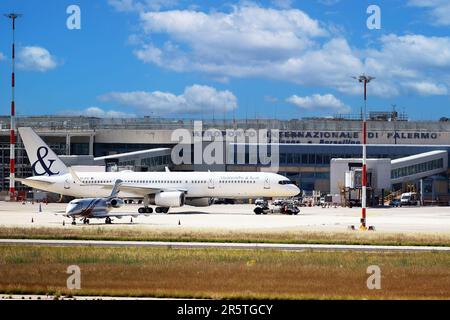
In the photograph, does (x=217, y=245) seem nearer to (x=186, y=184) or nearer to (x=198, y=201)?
(x=186, y=184)

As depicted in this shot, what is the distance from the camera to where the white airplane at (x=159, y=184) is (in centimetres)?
8350

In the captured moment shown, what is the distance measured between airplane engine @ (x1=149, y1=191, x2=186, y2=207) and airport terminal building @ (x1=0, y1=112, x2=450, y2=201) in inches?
1104

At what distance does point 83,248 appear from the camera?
139 ft

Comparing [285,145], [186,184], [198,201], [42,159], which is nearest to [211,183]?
[186,184]

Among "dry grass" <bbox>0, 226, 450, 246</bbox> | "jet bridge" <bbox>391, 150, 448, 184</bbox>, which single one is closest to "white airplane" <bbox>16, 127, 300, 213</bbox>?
"dry grass" <bbox>0, 226, 450, 246</bbox>

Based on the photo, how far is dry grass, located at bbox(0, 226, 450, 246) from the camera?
157 ft

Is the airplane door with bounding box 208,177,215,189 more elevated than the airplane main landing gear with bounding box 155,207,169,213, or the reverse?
the airplane door with bounding box 208,177,215,189

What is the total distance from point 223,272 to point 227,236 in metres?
17.5

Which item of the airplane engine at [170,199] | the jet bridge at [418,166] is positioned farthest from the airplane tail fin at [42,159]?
the jet bridge at [418,166]

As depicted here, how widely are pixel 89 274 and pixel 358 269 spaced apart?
38.1 ft

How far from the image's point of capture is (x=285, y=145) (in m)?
130

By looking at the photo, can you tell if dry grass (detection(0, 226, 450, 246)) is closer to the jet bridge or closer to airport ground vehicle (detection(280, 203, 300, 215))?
airport ground vehicle (detection(280, 203, 300, 215))
